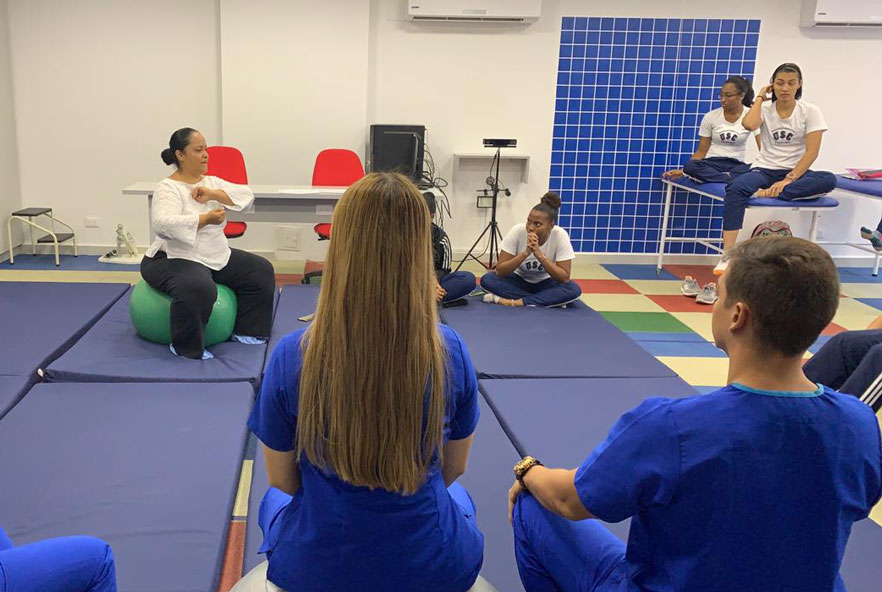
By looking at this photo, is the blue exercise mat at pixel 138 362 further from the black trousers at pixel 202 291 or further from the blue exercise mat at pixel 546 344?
the blue exercise mat at pixel 546 344

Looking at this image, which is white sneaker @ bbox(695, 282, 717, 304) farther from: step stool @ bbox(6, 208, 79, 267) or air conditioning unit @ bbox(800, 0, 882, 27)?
step stool @ bbox(6, 208, 79, 267)

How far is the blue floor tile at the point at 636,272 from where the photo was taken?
593cm

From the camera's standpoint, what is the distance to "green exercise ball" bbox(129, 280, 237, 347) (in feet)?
11.2

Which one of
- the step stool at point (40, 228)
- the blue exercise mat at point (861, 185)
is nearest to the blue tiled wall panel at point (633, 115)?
the blue exercise mat at point (861, 185)

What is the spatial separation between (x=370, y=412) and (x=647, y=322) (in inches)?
144

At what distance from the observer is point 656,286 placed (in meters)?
5.66

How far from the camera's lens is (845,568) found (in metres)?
1.97

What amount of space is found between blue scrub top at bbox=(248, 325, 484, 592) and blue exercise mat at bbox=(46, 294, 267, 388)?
168 centimetres

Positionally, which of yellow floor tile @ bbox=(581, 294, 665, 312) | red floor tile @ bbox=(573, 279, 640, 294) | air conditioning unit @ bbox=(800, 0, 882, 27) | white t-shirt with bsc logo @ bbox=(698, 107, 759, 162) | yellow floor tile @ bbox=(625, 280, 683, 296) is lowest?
yellow floor tile @ bbox=(581, 294, 665, 312)

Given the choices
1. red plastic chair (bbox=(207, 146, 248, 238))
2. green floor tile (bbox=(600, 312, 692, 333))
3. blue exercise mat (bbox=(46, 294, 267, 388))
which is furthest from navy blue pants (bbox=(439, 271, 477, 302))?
red plastic chair (bbox=(207, 146, 248, 238))

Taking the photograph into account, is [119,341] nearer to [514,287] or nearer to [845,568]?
[514,287]

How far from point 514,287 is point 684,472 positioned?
11.0 feet

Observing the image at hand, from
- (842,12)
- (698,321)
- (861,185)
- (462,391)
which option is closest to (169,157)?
(462,391)

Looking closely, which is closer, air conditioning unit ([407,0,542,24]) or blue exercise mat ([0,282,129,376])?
blue exercise mat ([0,282,129,376])
